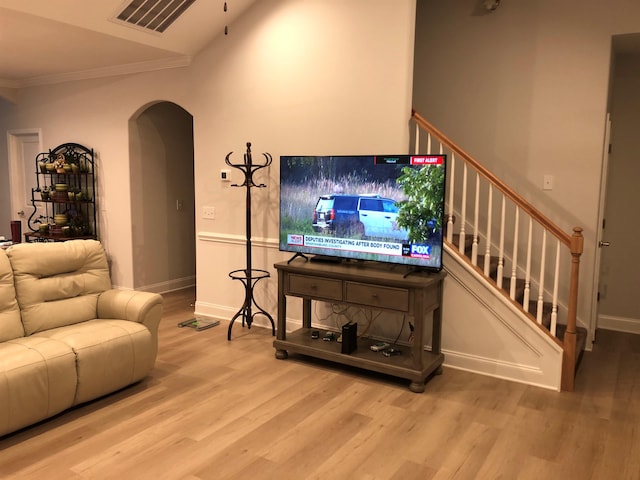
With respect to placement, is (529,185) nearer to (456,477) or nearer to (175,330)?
(456,477)

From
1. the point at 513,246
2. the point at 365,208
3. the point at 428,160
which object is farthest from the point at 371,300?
the point at 513,246

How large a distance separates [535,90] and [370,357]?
275 centimetres

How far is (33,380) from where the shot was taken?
286 cm

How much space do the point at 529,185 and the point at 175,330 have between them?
11.5 ft

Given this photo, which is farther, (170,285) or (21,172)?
(21,172)

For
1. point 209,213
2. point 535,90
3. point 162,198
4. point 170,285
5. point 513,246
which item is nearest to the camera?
point 513,246

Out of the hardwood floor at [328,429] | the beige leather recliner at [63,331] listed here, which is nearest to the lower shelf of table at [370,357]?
the hardwood floor at [328,429]

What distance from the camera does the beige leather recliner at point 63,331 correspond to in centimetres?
287

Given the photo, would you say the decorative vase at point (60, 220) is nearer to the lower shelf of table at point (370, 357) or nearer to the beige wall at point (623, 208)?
the lower shelf of table at point (370, 357)

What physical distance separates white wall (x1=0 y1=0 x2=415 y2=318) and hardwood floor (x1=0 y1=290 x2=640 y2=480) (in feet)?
4.90

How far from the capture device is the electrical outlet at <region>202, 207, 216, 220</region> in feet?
17.2

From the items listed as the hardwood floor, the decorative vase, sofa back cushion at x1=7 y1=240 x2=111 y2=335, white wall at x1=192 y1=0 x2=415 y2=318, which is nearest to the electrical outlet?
white wall at x1=192 y1=0 x2=415 y2=318

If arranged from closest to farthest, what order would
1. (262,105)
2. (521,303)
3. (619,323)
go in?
(521,303), (262,105), (619,323)

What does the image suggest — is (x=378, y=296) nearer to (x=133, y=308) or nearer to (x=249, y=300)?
(x=249, y=300)
